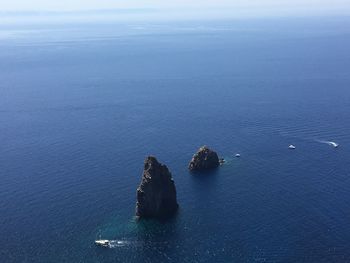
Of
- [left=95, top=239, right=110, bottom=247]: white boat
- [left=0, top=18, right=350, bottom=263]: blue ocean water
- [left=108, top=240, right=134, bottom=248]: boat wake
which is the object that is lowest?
[left=108, top=240, right=134, bottom=248]: boat wake

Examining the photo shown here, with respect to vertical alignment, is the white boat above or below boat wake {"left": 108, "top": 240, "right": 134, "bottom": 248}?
above

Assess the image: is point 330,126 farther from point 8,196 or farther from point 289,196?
point 8,196

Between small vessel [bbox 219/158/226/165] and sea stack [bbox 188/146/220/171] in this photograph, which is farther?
small vessel [bbox 219/158/226/165]

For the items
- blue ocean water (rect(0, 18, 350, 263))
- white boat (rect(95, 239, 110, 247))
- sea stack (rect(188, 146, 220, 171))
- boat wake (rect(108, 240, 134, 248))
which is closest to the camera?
blue ocean water (rect(0, 18, 350, 263))

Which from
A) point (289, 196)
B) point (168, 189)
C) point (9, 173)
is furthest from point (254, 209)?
point (9, 173)

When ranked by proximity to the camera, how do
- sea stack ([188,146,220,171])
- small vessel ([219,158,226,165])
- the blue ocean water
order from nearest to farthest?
the blue ocean water → sea stack ([188,146,220,171]) → small vessel ([219,158,226,165])

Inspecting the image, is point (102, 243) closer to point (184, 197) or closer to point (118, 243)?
point (118, 243)

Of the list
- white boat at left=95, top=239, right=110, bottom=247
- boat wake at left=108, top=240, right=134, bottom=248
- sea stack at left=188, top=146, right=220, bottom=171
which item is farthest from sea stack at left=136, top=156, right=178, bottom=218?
sea stack at left=188, top=146, right=220, bottom=171

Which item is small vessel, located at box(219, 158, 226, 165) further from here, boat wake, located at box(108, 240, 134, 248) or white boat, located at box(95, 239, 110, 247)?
white boat, located at box(95, 239, 110, 247)
